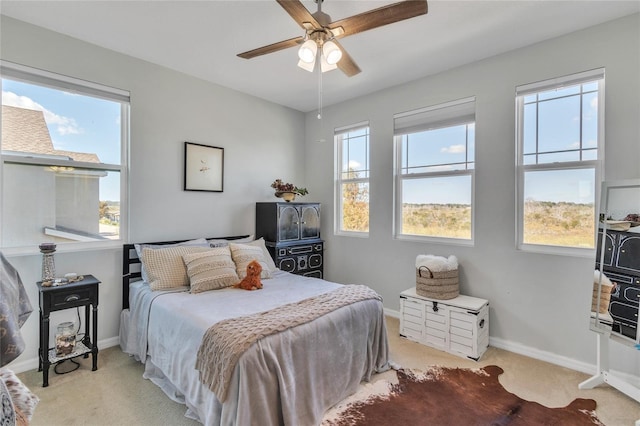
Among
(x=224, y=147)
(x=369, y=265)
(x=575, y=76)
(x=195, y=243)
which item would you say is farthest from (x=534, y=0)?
(x=195, y=243)

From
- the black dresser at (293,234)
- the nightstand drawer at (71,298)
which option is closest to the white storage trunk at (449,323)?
the black dresser at (293,234)

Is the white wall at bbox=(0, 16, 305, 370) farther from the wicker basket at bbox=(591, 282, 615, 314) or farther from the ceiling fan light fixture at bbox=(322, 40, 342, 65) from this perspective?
the wicker basket at bbox=(591, 282, 615, 314)

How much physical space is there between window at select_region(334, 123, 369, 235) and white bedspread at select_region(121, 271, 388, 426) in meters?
1.59

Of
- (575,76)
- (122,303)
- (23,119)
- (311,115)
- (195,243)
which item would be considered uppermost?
(311,115)

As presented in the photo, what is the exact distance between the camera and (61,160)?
270 cm

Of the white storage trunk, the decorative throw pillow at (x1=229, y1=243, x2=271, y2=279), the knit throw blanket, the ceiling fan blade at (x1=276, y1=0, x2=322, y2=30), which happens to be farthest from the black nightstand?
the white storage trunk

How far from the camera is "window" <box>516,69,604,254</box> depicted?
2539 millimetres

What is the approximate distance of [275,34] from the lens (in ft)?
8.46

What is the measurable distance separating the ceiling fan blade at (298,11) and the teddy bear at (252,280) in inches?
76.6

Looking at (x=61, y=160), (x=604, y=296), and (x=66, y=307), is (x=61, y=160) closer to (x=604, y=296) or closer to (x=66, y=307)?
(x=66, y=307)

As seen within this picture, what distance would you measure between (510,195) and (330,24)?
223 cm

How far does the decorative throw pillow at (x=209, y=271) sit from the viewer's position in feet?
8.61

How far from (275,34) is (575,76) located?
8.27 feet

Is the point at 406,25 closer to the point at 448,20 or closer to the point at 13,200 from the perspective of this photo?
the point at 448,20
